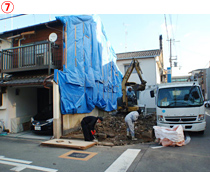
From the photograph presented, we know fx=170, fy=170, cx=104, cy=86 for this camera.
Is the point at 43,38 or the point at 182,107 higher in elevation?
the point at 43,38

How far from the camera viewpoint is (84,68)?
10047 mm

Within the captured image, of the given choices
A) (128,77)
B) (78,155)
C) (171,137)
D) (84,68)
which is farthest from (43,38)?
(171,137)

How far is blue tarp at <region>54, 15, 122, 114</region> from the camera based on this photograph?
8539mm

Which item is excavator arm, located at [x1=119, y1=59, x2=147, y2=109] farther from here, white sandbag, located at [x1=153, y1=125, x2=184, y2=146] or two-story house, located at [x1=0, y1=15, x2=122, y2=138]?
white sandbag, located at [x1=153, y1=125, x2=184, y2=146]

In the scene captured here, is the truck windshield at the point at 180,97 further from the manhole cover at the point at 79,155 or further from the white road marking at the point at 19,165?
the white road marking at the point at 19,165

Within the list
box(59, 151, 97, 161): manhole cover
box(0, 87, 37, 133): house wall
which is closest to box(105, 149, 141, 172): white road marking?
box(59, 151, 97, 161): manhole cover

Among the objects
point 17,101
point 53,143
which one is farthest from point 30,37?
point 53,143

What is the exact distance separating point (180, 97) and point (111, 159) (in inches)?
185

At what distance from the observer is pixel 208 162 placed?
4.62 m

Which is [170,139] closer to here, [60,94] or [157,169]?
[157,169]

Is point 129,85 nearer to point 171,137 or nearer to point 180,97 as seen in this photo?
point 180,97

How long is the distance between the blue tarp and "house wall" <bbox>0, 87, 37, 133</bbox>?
11.7 ft

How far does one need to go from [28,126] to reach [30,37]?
5407 millimetres

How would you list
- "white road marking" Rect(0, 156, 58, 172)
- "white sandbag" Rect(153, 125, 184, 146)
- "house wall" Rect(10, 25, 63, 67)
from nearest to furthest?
1. "white road marking" Rect(0, 156, 58, 172)
2. "white sandbag" Rect(153, 125, 184, 146)
3. "house wall" Rect(10, 25, 63, 67)
